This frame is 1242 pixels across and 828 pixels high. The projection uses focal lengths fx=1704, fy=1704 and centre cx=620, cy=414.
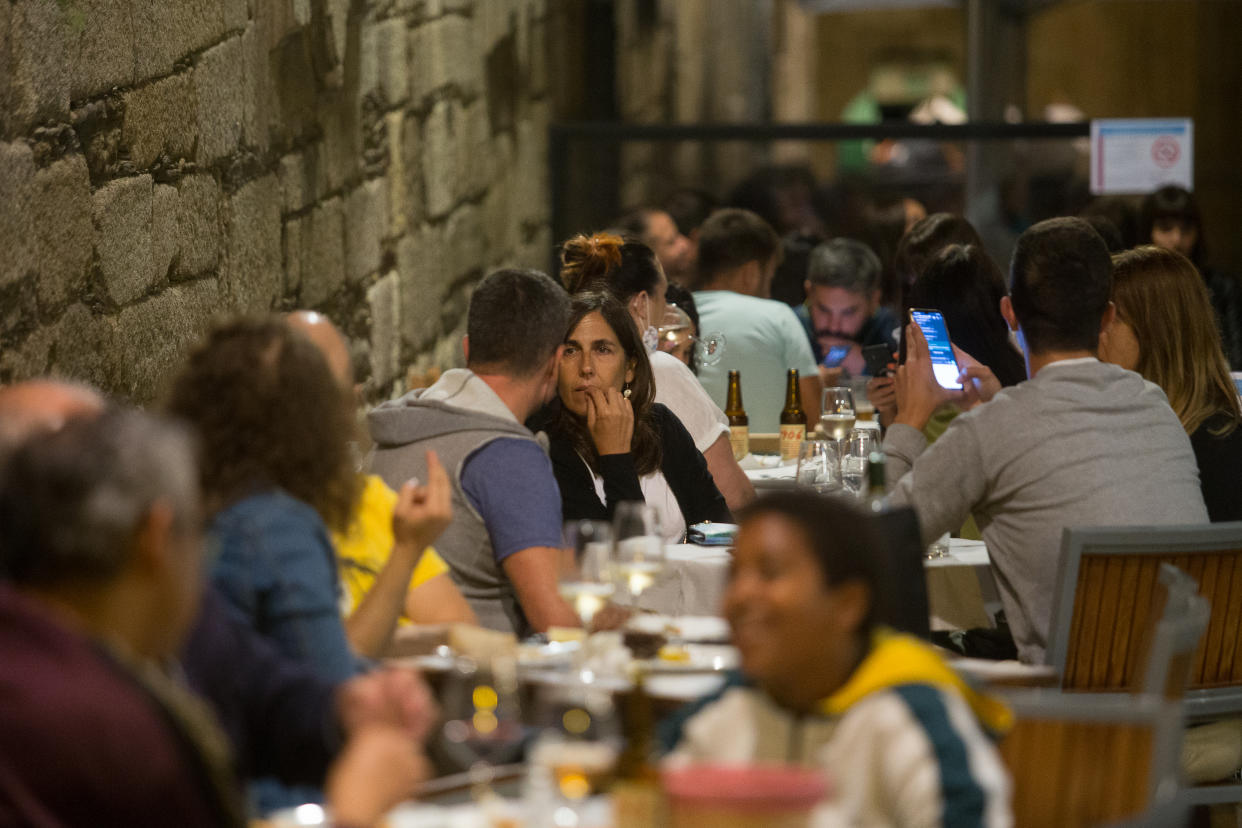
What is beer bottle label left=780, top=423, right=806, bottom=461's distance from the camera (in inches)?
201

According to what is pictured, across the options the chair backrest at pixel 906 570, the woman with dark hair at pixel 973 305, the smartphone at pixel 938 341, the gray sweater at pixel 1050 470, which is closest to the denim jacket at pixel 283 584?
the chair backrest at pixel 906 570

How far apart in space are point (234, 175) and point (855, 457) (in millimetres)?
1756

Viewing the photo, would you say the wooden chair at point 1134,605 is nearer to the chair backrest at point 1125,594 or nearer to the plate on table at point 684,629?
the chair backrest at point 1125,594

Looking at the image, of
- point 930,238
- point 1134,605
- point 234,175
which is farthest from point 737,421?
point 1134,605

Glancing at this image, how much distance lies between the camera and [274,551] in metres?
2.18

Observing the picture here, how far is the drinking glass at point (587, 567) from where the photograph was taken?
263 cm

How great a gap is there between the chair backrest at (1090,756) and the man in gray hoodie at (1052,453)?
3.88ft

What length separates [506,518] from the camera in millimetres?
3244

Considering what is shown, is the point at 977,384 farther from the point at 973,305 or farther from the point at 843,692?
the point at 843,692

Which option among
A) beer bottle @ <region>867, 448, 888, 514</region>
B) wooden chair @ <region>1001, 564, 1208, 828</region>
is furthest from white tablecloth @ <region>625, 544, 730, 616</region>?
wooden chair @ <region>1001, 564, 1208, 828</region>

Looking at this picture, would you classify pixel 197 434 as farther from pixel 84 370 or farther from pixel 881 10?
pixel 881 10

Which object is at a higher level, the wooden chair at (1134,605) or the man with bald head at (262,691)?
the man with bald head at (262,691)

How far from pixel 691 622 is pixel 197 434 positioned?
97 cm

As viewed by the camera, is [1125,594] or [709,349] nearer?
[1125,594]
